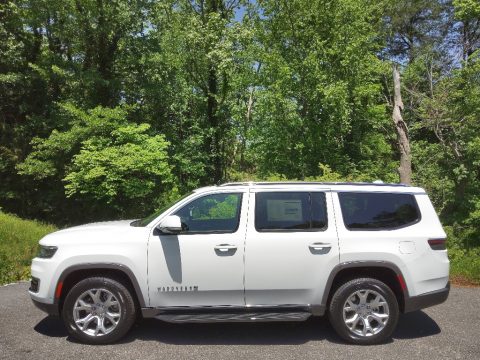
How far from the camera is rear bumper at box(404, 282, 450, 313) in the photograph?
17.1 ft

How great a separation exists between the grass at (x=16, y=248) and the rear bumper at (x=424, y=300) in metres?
7.03

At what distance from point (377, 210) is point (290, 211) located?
1.06 m

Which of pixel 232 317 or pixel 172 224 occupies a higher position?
pixel 172 224

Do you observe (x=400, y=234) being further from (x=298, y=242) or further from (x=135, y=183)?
(x=135, y=183)

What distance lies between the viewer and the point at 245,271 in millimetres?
5172

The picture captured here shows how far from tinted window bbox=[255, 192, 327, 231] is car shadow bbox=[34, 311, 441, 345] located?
1.35 metres

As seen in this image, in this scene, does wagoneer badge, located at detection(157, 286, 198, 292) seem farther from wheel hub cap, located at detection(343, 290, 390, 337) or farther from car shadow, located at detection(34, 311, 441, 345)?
wheel hub cap, located at detection(343, 290, 390, 337)

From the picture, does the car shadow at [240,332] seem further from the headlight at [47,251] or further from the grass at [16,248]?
the grass at [16,248]

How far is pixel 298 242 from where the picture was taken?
5215mm

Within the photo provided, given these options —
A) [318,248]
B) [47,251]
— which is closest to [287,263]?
[318,248]

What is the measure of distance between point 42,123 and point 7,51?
287cm

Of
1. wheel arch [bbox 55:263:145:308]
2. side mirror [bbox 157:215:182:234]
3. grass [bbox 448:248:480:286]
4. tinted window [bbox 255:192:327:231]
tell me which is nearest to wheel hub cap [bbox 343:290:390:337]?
tinted window [bbox 255:192:327:231]

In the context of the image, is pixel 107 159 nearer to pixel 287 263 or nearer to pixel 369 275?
pixel 287 263

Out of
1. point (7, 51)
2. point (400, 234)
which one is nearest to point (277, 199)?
point (400, 234)
